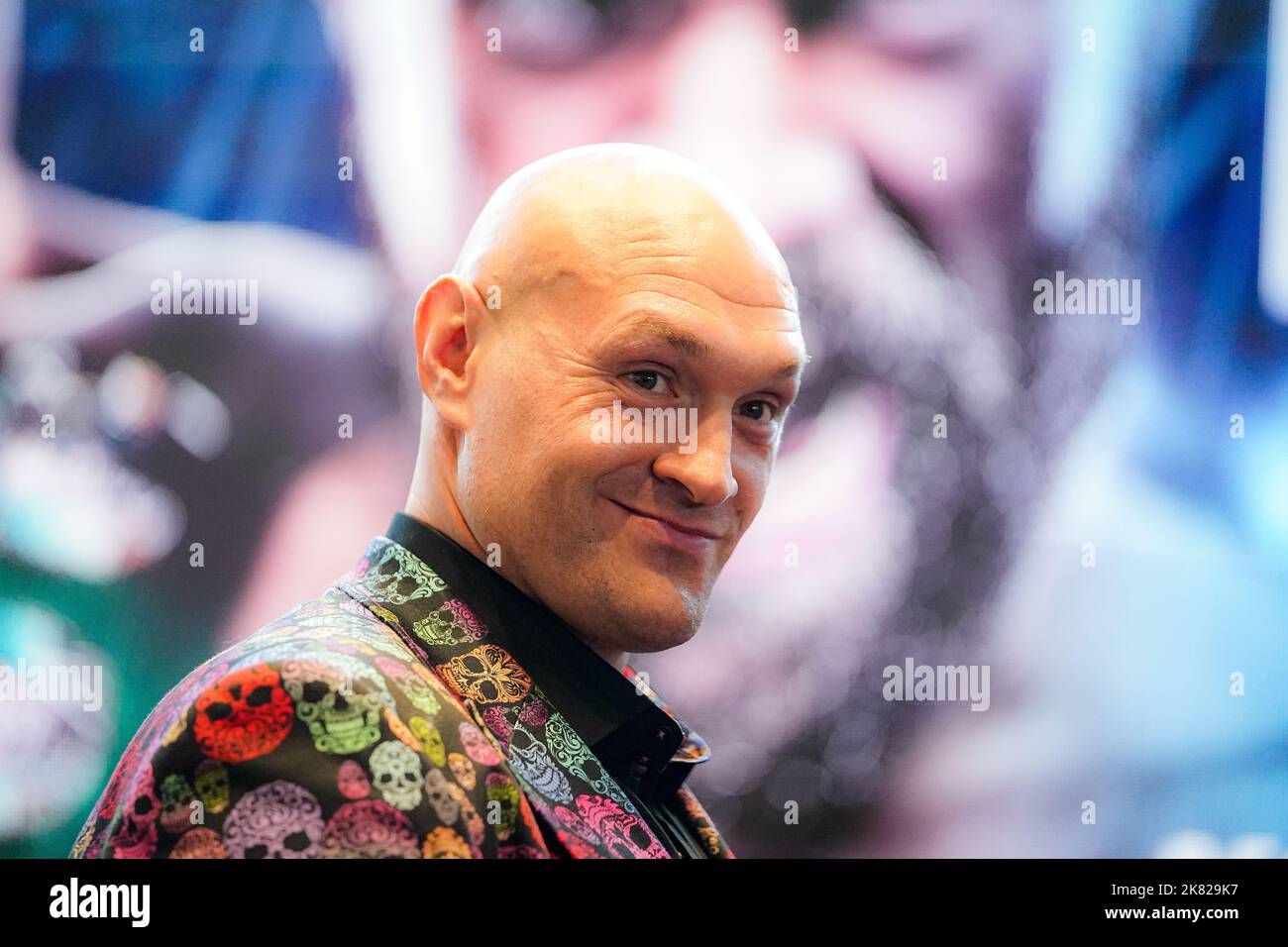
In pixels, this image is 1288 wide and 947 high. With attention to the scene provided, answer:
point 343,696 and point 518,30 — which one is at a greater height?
point 518,30

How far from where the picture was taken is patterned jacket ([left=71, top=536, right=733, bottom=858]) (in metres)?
1.16

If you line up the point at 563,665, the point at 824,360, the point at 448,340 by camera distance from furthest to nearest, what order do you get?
the point at 824,360, the point at 448,340, the point at 563,665

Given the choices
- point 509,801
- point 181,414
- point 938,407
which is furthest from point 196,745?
point 938,407

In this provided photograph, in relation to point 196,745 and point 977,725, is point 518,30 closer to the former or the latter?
point 977,725

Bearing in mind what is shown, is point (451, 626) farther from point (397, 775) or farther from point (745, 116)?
point (745, 116)

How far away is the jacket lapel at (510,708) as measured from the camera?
1.39 metres

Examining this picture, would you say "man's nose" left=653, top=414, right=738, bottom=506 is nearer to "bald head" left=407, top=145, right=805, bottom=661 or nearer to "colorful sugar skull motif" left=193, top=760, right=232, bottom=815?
"bald head" left=407, top=145, right=805, bottom=661

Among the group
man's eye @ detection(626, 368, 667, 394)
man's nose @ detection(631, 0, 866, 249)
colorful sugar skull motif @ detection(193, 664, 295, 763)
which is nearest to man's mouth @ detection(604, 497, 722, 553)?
man's eye @ detection(626, 368, 667, 394)

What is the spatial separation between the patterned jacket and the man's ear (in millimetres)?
360

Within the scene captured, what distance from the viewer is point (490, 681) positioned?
1.48 m

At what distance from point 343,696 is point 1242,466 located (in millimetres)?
3114

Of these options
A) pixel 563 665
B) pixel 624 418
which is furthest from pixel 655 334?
pixel 563 665

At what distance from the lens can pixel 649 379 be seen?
1.59m

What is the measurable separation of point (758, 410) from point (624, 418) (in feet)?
0.71
